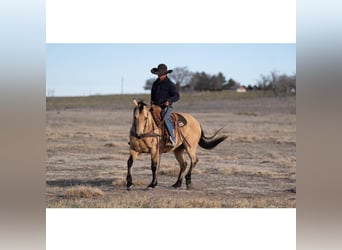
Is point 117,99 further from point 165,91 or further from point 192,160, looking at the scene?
point 165,91

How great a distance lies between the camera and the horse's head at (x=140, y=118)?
26.5 ft

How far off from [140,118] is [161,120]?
0.51 metres

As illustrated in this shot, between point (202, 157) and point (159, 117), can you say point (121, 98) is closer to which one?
point (202, 157)

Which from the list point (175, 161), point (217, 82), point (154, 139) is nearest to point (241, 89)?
point (217, 82)

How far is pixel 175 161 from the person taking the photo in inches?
507

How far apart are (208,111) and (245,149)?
558 centimetres

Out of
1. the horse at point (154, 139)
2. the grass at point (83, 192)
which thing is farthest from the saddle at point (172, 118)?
the grass at point (83, 192)

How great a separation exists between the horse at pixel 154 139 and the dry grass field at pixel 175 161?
528 millimetres

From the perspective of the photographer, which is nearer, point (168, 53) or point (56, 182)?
point (56, 182)

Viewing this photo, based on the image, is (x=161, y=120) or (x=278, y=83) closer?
(x=161, y=120)

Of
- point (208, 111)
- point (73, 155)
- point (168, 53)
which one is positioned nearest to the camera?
point (73, 155)

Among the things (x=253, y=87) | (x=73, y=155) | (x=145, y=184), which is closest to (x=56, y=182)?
(x=145, y=184)

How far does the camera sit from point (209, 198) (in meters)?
8.79

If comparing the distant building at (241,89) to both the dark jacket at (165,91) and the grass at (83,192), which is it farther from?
the grass at (83,192)
